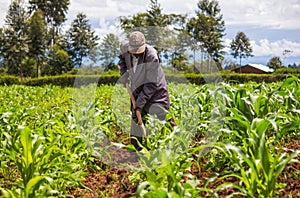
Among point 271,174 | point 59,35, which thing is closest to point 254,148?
point 271,174

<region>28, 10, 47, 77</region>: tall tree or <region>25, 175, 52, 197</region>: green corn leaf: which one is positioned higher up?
<region>28, 10, 47, 77</region>: tall tree

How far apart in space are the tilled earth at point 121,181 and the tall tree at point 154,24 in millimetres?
5210

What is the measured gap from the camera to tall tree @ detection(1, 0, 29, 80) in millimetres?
47969

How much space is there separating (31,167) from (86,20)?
168ft

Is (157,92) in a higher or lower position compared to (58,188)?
higher

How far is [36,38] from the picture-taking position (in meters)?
50.6

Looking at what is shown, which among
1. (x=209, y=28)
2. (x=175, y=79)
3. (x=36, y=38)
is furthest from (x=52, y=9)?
(x=175, y=79)

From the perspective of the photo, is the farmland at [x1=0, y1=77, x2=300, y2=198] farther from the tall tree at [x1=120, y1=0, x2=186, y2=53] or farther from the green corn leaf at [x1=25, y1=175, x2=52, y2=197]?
the tall tree at [x1=120, y1=0, x2=186, y2=53]

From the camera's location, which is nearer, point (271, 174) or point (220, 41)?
point (271, 174)

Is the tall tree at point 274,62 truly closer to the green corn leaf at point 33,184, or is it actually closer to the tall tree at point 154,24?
the tall tree at point 154,24

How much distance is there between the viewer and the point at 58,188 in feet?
11.4

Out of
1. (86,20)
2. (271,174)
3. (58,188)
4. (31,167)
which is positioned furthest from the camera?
(86,20)

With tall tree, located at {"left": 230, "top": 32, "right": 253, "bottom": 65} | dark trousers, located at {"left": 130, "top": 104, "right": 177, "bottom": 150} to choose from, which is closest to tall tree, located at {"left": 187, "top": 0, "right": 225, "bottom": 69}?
tall tree, located at {"left": 230, "top": 32, "right": 253, "bottom": 65}

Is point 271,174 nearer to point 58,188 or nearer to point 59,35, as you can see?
point 58,188
